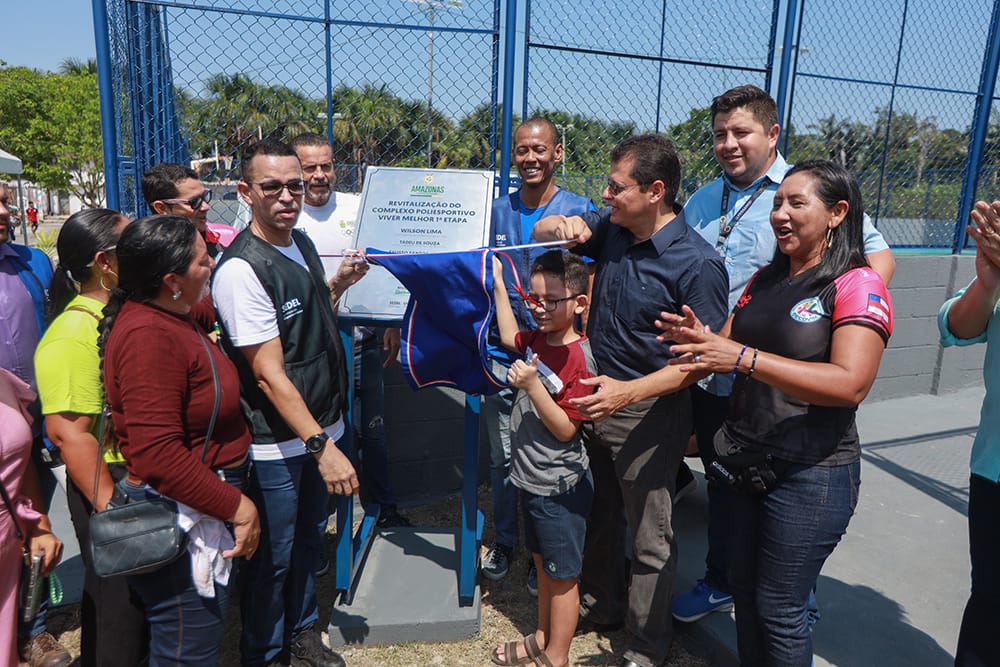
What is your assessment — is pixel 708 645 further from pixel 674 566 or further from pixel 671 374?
pixel 671 374

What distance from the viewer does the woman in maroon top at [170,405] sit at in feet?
5.58

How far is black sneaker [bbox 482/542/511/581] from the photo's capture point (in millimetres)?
3482

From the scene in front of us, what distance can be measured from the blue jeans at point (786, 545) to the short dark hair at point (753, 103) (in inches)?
57.2

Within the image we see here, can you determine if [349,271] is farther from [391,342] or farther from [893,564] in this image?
[893,564]

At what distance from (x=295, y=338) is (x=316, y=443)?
38 centimetres

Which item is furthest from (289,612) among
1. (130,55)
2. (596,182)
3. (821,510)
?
(596,182)

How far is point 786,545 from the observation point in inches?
78.8

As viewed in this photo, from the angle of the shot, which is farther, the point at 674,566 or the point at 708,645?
the point at 708,645

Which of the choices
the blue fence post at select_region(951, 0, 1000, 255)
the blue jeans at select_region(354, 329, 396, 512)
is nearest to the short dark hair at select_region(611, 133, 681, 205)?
the blue jeans at select_region(354, 329, 396, 512)

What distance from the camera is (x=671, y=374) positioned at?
2.23 m

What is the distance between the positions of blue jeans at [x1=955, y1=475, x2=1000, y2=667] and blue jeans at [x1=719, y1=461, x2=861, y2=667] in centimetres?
35

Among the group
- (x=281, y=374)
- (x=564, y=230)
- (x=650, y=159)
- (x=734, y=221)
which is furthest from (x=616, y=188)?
(x=281, y=374)

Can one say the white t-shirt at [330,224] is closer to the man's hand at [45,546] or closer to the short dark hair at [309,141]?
the short dark hair at [309,141]

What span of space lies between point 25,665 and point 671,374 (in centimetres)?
302
